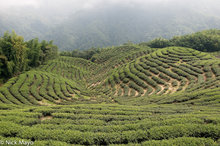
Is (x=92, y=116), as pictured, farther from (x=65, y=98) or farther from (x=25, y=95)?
(x=25, y=95)

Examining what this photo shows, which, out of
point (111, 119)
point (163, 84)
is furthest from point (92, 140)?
point (163, 84)

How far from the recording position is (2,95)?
64.2 ft

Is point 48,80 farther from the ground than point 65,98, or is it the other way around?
point 48,80

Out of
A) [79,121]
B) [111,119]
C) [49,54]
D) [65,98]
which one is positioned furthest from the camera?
[49,54]

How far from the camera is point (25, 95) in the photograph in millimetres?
20953

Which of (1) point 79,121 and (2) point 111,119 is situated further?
(2) point 111,119

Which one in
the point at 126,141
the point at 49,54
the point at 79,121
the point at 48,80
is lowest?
the point at 126,141

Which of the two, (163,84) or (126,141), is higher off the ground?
(163,84)

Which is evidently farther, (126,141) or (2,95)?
(2,95)

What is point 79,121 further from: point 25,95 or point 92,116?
point 25,95

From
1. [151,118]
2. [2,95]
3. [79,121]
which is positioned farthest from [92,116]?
[2,95]

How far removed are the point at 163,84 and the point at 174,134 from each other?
1997 cm

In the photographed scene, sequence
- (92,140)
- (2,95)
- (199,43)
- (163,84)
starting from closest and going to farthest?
(92,140) → (2,95) → (163,84) → (199,43)

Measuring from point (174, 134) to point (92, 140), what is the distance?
485cm
